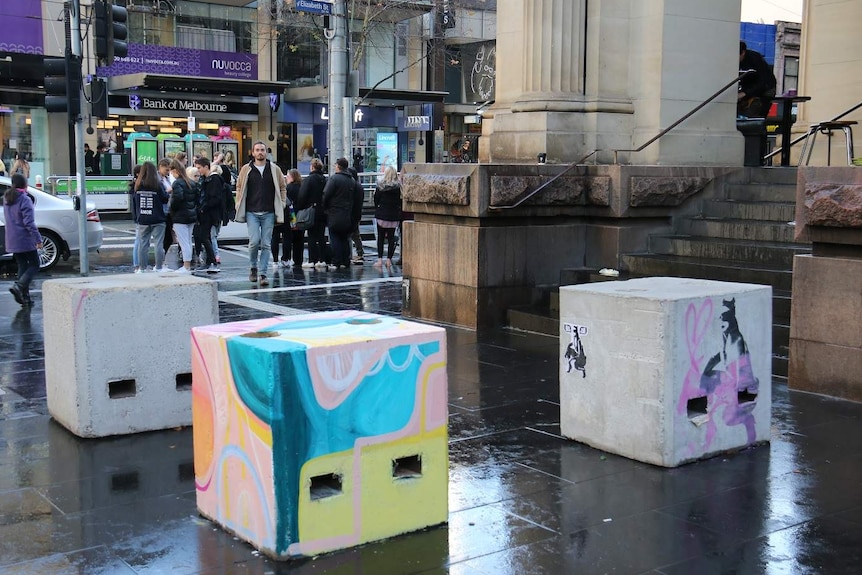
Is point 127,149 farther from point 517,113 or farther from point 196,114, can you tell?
point 517,113

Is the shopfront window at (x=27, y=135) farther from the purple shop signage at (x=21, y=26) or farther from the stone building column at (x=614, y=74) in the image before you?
the stone building column at (x=614, y=74)

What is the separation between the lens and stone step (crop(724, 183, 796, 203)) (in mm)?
10914

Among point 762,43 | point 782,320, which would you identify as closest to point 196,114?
point 762,43

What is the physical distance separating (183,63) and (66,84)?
83.9ft

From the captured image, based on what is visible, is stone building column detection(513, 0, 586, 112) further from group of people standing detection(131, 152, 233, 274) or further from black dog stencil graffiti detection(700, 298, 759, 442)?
group of people standing detection(131, 152, 233, 274)

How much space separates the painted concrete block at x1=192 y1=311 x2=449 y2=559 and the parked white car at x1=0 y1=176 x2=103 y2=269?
45.1ft

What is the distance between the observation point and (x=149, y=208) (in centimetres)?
1561

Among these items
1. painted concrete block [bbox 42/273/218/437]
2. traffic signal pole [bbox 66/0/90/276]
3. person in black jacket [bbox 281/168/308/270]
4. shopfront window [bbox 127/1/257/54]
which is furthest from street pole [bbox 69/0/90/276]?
shopfront window [bbox 127/1/257/54]

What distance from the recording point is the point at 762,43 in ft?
116

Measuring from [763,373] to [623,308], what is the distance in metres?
1.08

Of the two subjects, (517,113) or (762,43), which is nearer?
(517,113)

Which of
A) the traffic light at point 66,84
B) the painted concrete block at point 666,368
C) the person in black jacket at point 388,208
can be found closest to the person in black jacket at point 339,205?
the person in black jacket at point 388,208

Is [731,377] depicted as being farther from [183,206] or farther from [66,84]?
[66,84]

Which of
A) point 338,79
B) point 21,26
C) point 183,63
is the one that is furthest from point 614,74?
point 183,63
